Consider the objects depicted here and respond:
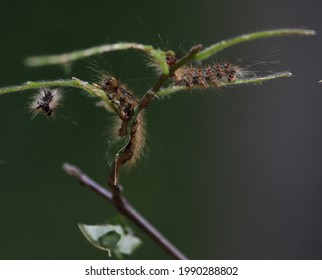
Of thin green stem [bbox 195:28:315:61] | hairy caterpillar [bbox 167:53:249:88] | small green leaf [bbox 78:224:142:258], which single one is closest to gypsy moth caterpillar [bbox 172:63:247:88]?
hairy caterpillar [bbox 167:53:249:88]

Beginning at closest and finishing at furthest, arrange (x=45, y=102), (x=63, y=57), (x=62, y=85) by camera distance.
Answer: (x=63, y=57), (x=62, y=85), (x=45, y=102)

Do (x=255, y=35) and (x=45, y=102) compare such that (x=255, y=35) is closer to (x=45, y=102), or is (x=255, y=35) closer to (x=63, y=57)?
(x=63, y=57)

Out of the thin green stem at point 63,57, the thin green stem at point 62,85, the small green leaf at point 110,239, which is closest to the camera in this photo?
the thin green stem at point 63,57

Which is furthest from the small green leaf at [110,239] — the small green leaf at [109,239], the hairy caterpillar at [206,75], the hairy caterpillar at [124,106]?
the hairy caterpillar at [206,75]

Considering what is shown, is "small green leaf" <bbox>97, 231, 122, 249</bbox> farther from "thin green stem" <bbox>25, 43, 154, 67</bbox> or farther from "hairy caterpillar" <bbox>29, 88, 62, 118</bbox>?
"thin green stem" <bbox>25, 43, 154, 67</bbox>

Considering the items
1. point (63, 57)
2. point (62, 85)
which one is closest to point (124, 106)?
point (62, 85)

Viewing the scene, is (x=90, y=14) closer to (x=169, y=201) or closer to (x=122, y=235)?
(x=169, y=201)

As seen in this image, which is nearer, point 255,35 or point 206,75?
point 255,35

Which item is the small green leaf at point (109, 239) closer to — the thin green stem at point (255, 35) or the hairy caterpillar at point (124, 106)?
the hairy caterpillar at point (124, 106)

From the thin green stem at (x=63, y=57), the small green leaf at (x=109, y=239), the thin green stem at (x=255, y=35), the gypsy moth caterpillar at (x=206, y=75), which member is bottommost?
the thin green stem at (x=63, y=57)
